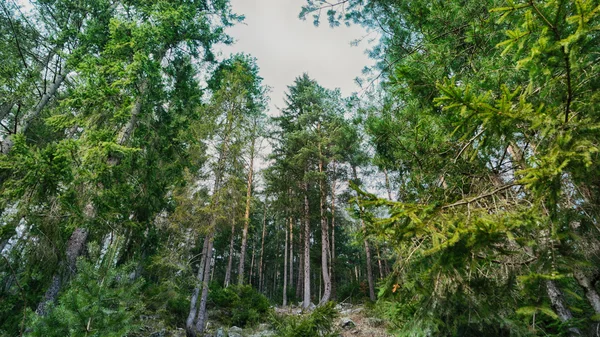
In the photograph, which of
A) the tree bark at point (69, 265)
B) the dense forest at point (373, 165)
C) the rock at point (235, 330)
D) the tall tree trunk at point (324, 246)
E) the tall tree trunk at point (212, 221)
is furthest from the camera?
the tall tree trunk at point (324, 246)

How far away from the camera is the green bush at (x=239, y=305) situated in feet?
38.1

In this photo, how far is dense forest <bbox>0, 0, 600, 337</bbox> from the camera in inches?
80.0

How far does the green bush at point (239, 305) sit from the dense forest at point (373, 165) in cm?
8

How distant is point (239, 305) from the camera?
1217cm

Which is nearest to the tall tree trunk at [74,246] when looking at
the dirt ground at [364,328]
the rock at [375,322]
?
the dirt ground at [364,328]

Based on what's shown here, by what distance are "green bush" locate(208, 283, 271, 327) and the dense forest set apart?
0.27ft

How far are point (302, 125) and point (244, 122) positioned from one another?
21.7 ft

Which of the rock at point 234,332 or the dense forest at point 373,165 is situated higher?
the dense forest at point 373,165

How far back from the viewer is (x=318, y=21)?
4863mm

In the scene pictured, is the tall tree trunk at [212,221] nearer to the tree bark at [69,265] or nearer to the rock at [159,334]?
the rock at [159,334]

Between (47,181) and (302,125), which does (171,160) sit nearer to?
(47,181)

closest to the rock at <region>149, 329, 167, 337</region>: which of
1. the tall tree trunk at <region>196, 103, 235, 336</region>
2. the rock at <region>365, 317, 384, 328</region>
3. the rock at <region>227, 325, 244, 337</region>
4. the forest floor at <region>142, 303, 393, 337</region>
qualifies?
the forest floor at <region>142, 303, 393, 337</region>

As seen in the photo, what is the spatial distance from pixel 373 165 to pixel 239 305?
365 inches

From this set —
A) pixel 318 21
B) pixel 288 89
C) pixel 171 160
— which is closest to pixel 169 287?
pixel 171 160
